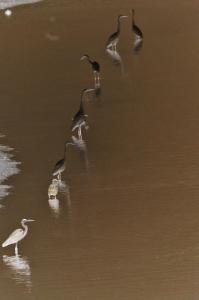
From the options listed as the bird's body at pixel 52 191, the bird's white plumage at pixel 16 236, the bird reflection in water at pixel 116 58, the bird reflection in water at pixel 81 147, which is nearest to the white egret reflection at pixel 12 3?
the bird reflection in water at pixel 116 58

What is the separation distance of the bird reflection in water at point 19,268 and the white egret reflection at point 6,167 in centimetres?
177

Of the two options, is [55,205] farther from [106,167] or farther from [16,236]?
[16,236]

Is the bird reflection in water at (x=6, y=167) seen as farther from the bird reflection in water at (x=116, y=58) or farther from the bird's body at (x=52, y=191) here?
the bird reflection in water at (x=116, y=58)

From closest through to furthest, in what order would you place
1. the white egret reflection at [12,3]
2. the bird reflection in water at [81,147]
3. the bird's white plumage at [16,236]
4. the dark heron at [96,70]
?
the bird's white plumage at [16,236] → the bird reflection in water at [81,147] → the dark heron at [96,70] → the white egret reflection at [12,3]

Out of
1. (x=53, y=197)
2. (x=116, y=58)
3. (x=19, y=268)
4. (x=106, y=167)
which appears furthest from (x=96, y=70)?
(x=19, y=268)

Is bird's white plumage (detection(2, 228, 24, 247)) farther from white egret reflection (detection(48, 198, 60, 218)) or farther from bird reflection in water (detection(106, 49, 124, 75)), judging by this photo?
bird reflection in water (detection(106, 49, 124, 75))

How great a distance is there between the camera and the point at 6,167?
11.6 m

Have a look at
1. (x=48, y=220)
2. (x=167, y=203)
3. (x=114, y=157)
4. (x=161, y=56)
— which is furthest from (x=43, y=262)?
(x=161, y=56)

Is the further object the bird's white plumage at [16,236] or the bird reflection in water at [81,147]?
the bird reflection in water at [81,147]

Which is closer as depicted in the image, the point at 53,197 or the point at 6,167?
the point at 53,197

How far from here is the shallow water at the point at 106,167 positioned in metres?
8.48

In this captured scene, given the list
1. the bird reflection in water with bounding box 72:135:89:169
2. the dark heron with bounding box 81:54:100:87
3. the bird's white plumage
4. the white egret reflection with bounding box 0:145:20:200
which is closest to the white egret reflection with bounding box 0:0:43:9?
the dark heron with bounding box 81:54:100:87

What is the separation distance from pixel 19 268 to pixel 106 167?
278 cm

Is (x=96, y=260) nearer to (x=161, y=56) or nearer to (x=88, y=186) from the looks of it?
(x=88, y=186)
